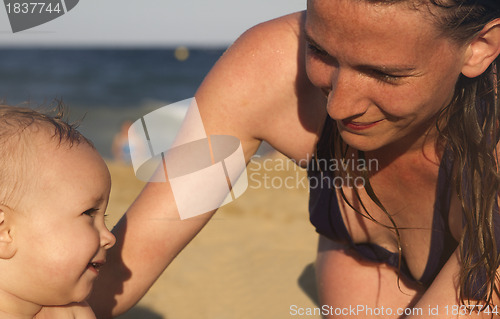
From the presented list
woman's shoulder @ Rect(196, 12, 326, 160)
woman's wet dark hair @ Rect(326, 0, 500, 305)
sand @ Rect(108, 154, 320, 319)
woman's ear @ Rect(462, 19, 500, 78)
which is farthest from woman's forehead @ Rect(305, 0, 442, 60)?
sand @ Rect(108, 154, 320, 319)

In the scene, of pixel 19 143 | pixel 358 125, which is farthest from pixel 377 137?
pixel 19 143

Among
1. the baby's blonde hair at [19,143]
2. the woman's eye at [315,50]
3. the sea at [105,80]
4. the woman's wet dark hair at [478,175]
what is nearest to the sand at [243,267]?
the woman's wet dark hair at [478,175]

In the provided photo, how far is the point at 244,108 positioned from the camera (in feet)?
5.87

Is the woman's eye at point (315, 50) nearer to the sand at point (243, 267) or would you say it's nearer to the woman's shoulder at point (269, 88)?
the woman's shoulder at point (269, 88)

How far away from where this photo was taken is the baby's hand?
147cm

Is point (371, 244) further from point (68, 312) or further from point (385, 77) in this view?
point (68, 312)

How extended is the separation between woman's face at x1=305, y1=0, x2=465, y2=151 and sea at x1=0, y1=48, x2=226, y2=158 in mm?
7863

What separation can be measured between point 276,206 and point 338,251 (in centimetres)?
168

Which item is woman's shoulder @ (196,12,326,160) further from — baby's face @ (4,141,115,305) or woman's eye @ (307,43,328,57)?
baby's face @ (4,141,115,305)

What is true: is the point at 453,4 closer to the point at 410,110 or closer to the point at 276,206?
the point at 410,110

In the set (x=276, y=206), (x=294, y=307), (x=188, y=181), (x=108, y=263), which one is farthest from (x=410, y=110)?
(x=276, y=206)

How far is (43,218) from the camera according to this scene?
4.49 ft

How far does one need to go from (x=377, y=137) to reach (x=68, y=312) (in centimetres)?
92

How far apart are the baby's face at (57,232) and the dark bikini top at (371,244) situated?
0.72 m
